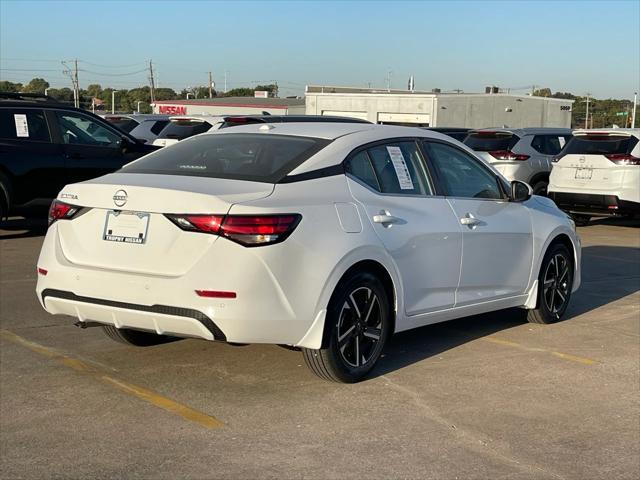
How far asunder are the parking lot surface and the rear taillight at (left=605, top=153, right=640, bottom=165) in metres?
8.26

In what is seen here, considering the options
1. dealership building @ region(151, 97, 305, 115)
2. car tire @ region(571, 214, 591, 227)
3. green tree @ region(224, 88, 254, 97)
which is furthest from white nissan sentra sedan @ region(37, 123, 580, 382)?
green tree @ region(224, 88, 254, 97)

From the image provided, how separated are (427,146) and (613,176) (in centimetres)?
960

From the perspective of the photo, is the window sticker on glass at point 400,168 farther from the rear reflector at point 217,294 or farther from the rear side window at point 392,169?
the rear reflector at point 217,294

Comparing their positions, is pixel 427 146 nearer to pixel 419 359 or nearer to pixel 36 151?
pixel 419 359

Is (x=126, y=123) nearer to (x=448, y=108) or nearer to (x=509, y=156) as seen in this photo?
(x=509, y=156)

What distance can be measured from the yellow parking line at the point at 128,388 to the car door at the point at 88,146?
654 centimetres

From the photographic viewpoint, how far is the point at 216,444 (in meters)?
4.60

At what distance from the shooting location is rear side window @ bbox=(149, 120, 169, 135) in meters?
22.8

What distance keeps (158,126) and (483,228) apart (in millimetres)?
17418

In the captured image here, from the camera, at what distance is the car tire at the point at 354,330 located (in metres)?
5.40

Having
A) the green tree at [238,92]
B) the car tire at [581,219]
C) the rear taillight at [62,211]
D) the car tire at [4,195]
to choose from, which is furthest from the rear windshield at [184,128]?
the green tree at [238,92]

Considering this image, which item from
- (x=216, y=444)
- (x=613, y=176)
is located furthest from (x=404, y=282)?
(x=613, y=176)

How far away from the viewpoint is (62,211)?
557 cm

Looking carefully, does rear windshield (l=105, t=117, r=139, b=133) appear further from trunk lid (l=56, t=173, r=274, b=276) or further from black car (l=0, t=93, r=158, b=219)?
trunk lid (l=56, t=173, r=274, b=276)
